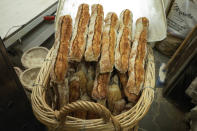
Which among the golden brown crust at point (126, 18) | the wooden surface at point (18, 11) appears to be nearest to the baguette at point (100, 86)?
the golden brown crust at point (126, 18)

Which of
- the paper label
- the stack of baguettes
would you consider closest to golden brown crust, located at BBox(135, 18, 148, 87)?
the stack of baguettes

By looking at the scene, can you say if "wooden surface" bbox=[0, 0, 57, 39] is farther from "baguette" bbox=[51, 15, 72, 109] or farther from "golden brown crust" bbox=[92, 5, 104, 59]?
"golden brown crust" bbox=[92, 5, 104, 59]

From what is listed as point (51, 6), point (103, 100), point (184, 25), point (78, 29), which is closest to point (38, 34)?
point (51, 6)

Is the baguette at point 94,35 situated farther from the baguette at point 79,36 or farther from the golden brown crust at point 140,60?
the golden brown crust at point 140,60

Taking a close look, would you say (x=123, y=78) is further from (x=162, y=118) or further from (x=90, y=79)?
(x=162, y=118)

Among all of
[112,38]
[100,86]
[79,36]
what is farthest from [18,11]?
[100,86]

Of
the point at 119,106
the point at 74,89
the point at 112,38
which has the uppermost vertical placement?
the point at 112,38
